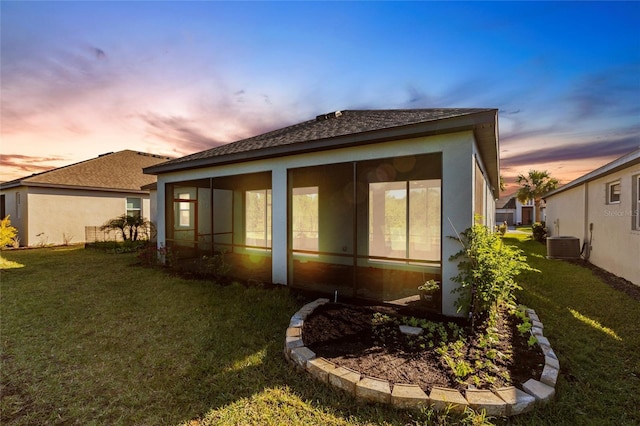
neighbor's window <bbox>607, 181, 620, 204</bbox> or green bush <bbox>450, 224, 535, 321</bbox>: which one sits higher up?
neighbor's window <bbox>607, 181, 620, 204</bbox>

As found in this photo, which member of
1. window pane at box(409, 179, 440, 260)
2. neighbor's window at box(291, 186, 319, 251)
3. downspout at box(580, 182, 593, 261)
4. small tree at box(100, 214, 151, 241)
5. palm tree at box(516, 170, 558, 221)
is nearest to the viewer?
downspout at box(580, 182, 593, 261)

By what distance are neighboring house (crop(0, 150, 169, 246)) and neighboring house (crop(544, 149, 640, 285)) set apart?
20.2m

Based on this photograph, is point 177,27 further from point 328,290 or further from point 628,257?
point 628,257

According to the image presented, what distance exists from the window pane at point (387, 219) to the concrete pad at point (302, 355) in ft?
19.7

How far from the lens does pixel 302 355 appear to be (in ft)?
10.3

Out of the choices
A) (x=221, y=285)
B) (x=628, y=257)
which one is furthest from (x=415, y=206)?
(x=221, y=285)

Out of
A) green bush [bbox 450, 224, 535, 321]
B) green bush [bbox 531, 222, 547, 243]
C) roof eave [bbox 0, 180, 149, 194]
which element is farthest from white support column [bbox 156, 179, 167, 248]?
green bush [bbox 531, 222, 547, 243]

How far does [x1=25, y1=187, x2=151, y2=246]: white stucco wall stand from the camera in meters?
13.1

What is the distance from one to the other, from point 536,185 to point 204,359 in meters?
36.2

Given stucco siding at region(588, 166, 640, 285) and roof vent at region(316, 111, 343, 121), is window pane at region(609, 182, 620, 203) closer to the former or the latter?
stucco siding at region(588, 166, 640, 285)

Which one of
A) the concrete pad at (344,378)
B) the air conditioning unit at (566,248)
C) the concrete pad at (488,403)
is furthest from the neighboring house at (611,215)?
the concrete pad at (344,378)

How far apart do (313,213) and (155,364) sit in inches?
343

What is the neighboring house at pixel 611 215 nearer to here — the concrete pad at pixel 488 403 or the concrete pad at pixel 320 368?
the concrete pad at pixel 488 403

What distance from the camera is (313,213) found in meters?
11.6
